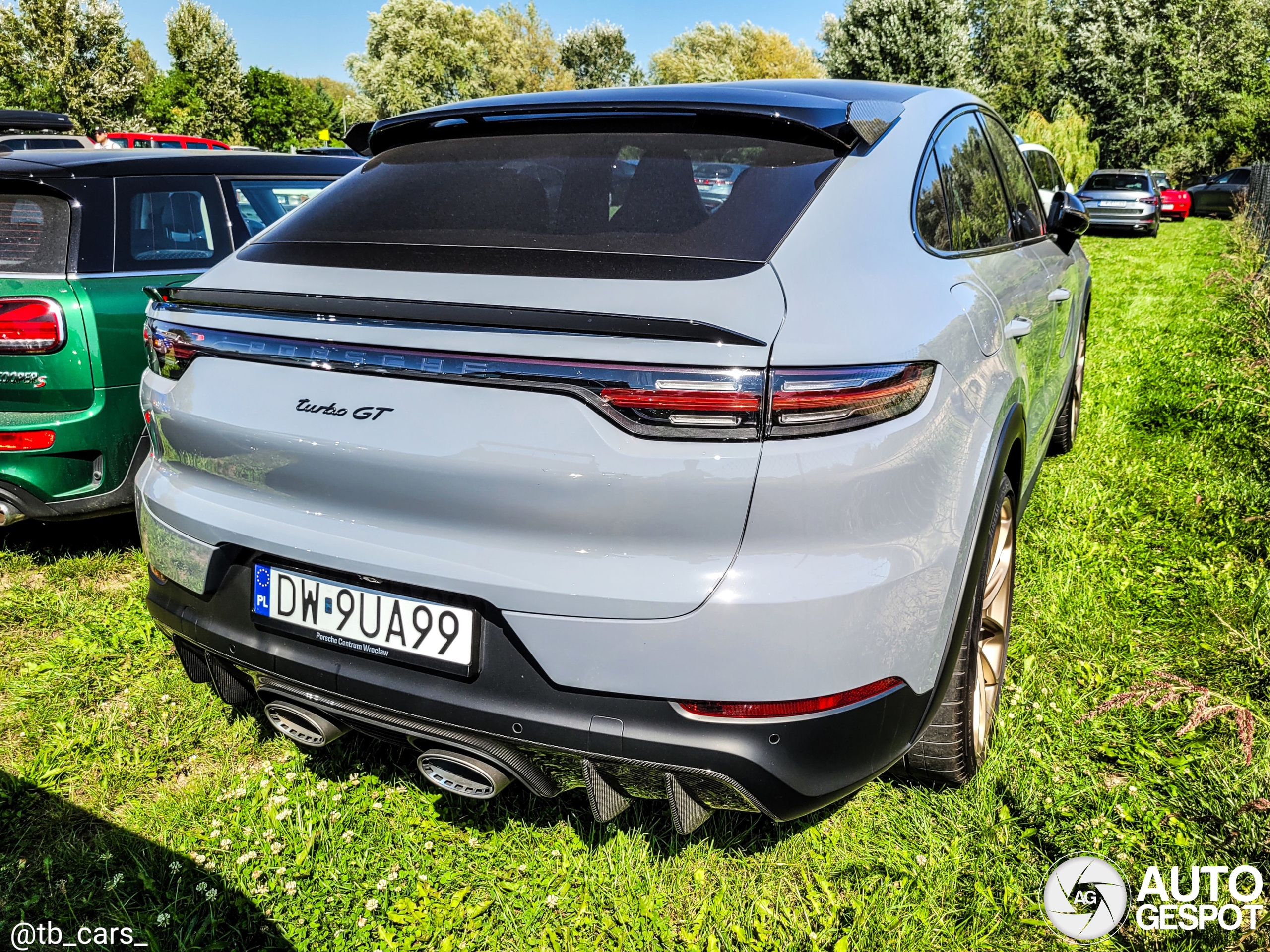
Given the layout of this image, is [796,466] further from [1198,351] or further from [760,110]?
[1198,351]

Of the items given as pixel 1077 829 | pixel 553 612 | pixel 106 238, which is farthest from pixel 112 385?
pixel 1077 829

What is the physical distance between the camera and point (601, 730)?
1.67 meters

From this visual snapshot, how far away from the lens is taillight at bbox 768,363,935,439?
1578 mm

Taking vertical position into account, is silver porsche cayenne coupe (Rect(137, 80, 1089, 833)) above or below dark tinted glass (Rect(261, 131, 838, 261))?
below

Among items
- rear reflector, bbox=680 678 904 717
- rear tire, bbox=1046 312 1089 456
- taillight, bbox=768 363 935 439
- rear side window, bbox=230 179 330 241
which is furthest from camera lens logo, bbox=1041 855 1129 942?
rear side window, bbox=230 179 330 241

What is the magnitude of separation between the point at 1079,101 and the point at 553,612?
4619 cm

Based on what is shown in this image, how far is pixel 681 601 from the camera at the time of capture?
1.59 m

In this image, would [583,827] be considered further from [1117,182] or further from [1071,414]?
[1117,182]

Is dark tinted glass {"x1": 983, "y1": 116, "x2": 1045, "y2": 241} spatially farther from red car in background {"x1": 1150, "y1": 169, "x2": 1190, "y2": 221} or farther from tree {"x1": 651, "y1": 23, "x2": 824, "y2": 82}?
tree {"x1": 651, "y1": 23, "x2": 824, "y2": 82}

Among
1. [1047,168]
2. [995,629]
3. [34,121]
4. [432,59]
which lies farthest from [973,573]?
[432,59]

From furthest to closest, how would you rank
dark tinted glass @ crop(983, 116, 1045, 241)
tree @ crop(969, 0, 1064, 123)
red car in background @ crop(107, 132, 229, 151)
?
tree @ crop(969, 0, 1064, 123) < red car in background @ crop(107, 132, 229, 151) < dark tinted glass @ crop(983, 116, 1045, 241)

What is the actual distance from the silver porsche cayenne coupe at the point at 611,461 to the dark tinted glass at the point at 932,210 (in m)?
0.02

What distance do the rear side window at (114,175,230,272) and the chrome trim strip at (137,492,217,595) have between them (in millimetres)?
1951

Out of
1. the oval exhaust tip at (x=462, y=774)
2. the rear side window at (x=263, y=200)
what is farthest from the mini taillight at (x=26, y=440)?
the oval exhaust tip at (x=462, y=774)
